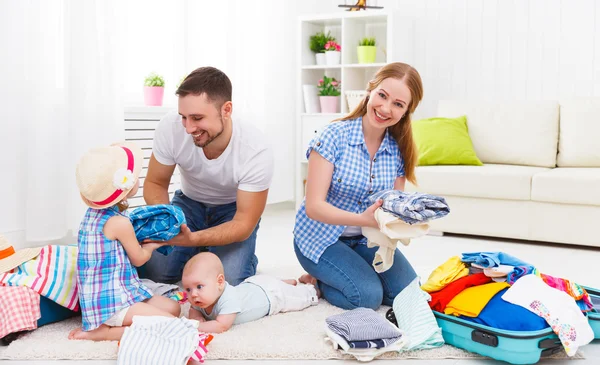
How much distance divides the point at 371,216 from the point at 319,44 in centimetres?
323

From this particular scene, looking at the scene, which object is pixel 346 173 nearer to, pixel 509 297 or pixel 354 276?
pixel 354 276

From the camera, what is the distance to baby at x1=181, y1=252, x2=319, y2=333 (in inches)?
84.4

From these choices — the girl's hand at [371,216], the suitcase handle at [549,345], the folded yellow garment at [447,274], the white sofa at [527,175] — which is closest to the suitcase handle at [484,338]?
the suitcase handle at [549,345]

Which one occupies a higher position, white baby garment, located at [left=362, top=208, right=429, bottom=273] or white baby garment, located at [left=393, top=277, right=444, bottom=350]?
white baby garment, located at [left=362, top=208, right=429, bottom=273]

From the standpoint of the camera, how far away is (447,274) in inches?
84.7

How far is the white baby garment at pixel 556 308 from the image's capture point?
1.88m

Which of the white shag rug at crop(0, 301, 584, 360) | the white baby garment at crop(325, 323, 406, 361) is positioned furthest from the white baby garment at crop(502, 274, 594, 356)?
the white baby garment at crop(325, 323, 406, 361)

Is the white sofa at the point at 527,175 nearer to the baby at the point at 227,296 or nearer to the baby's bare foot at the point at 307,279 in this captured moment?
the baby's bare foot at the point at 307,279

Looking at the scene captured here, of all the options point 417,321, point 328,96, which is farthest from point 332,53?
point 417,321

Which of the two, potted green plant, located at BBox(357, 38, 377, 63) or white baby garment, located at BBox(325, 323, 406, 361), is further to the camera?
potted green plant, located at BBox(357, 38, 377, 63)

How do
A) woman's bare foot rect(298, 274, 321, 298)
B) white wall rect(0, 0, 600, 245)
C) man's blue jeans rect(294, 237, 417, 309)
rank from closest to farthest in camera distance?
man's blue jeans rect(294, 237, 417, 309)
woman's bare foot rect(298, 274, 321, 298)
white wall rect(0, 0, 600, 245)

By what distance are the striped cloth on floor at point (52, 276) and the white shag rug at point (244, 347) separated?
0.11 m

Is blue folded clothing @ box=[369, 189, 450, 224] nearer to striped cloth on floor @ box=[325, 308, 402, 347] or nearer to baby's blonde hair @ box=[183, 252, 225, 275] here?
striped cloth on floor @ box=[325, 308, 402, 347]

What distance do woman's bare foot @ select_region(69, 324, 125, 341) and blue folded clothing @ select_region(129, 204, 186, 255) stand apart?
0.30m
